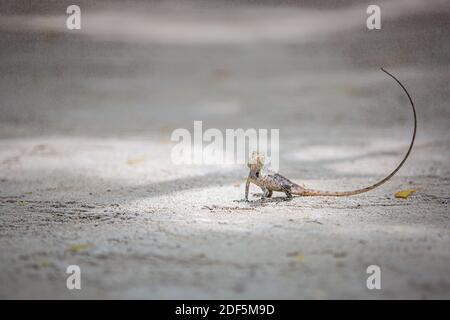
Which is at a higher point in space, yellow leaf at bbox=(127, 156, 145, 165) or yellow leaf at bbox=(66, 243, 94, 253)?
yellow leaf at bbox=(127, 156, 145, 165)

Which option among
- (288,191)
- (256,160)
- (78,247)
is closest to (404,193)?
(288,191)

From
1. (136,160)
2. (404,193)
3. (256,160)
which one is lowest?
(404,193)

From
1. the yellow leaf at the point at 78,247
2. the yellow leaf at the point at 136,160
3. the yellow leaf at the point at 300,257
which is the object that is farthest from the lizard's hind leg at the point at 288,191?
the yellow leaf at the point at 136,160

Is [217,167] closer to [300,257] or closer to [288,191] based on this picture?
[288,191]

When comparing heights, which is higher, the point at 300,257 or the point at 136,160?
the point at 136,160

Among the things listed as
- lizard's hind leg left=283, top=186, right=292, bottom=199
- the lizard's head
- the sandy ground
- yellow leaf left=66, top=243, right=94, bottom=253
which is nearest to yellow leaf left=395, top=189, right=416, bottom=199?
the sandy ground

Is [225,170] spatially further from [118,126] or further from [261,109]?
[261,109]

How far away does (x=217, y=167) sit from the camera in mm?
5168

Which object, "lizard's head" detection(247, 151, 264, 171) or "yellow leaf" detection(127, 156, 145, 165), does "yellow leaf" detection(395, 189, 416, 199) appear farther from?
"yellow leaf" detection(127, 156, 145, 165)

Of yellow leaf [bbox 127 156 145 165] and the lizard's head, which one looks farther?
yellow leaf [bbox 127 156 145 165]

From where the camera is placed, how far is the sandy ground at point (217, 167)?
2.50 m

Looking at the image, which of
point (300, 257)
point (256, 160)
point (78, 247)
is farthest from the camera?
point (256, 160)

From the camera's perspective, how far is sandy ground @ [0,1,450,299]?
2500 mm

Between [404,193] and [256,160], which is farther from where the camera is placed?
[404,193]
